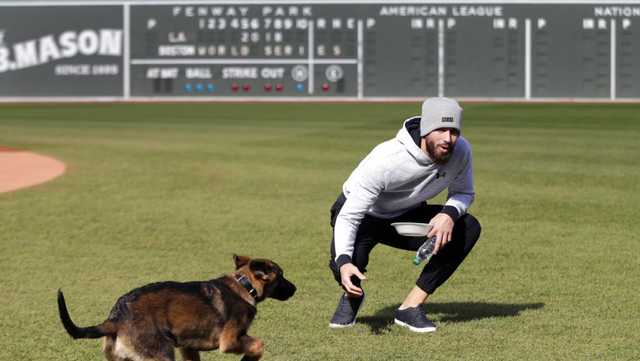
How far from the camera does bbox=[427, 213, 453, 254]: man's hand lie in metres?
7.17

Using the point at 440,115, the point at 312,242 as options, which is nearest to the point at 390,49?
the point at 312,242

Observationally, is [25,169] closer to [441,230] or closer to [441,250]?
[441,250]

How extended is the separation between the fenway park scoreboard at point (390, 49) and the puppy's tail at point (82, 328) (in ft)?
124

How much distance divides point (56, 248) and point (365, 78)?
33.3 m

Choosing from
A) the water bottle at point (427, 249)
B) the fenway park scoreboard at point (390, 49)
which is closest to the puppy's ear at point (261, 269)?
the water bottle at point (427, 249)

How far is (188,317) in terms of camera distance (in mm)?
5789

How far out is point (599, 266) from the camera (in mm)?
9938

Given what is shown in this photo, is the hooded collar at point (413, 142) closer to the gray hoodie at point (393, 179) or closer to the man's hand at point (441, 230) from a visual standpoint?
the gray hoodie at point (393, 179)

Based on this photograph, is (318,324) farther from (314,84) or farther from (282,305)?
(314,84)

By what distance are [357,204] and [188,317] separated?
165cm

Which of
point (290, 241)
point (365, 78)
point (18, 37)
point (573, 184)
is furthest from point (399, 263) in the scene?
point (18, 37)

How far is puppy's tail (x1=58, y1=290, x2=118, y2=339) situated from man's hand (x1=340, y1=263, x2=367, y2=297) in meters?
1.69

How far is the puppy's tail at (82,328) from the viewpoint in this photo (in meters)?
5.35

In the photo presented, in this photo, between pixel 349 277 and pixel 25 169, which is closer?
pixel 349 277
